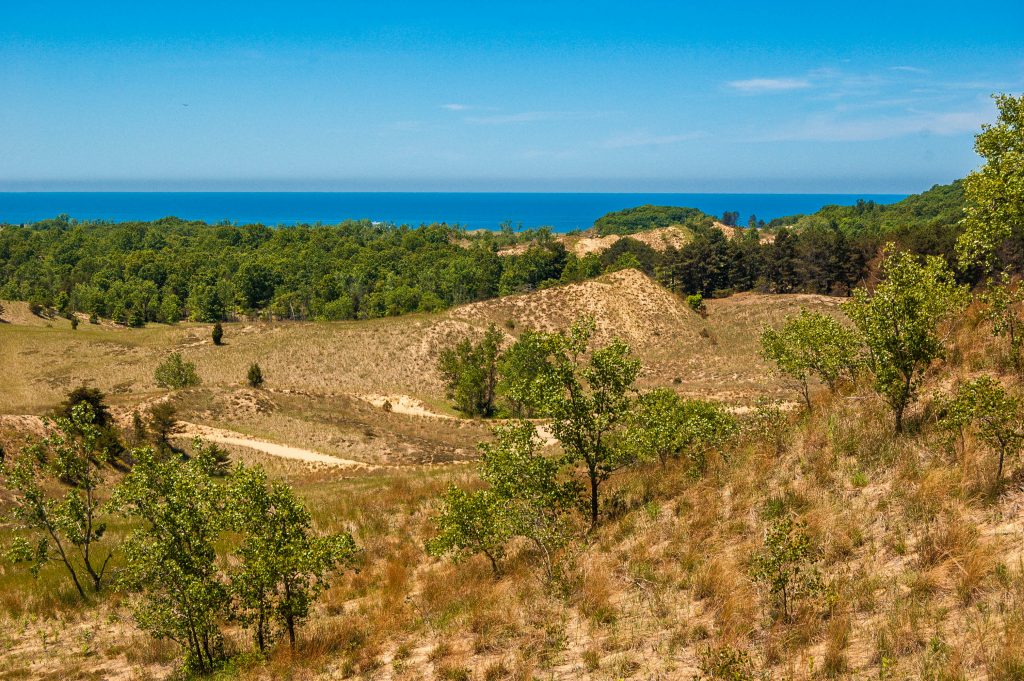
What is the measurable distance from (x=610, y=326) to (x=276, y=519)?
8899cm

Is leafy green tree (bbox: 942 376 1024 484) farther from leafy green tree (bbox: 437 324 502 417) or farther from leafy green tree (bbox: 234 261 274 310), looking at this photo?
leafy green tree (bbox: 234 261 274 310)

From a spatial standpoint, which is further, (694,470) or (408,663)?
(694,470)

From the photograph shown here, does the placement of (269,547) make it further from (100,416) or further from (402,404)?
(402,404)

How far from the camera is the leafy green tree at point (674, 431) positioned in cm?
2075

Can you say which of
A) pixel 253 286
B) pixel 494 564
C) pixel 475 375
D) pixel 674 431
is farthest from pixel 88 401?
pixel 253 286

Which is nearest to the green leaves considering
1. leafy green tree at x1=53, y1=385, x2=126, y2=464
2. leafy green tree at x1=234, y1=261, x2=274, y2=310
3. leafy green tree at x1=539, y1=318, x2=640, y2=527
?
leafy green tree at x1=539, y1=318, x2=640, y2=527

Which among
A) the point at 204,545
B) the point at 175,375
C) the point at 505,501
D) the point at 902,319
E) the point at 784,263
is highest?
the point at 784,263

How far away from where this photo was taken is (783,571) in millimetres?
13102

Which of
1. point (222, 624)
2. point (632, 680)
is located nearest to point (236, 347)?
point (222, 624)

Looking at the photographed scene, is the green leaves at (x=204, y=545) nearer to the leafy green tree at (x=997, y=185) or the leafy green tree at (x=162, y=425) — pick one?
the leafy green tree at (x=997, y=185)

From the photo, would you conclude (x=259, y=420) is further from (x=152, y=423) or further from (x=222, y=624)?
(x=222, y=624)

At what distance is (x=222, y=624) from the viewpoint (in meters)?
19.5

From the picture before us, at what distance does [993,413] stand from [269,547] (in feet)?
53.4

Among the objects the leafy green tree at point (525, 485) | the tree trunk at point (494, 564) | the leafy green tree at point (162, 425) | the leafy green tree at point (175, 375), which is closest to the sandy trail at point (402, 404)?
the leafy green tree at point (175, 375)
